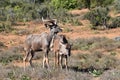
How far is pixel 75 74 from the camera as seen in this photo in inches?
413

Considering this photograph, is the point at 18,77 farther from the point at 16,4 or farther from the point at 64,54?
the point at 16,4

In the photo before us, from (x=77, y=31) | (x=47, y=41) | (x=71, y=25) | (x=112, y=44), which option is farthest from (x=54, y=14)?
(x=47, y=41)

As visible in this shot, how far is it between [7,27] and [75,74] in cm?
1688

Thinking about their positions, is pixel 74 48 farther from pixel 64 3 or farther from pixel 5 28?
pixel 64 3

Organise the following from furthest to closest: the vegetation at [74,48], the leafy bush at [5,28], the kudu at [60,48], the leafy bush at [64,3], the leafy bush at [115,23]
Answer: the leafy bush at [64,3]
the leafy bush at [115,23]
the leafy bush at [5,28]
the kudu at [60,48]
the vegetation at [74,48]

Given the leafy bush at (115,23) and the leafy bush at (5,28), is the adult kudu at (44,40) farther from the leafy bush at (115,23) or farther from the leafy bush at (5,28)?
the leafy bush at (115,23)

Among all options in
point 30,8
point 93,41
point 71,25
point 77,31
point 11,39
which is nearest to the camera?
point 93,41

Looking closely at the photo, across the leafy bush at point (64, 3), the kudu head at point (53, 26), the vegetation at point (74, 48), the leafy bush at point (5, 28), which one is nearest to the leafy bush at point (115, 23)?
the vegetation at point (74, 48)

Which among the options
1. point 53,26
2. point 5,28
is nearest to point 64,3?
point 5,28

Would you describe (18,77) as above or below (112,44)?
above

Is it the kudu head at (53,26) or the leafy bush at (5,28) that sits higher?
the kudu head at (53,26)

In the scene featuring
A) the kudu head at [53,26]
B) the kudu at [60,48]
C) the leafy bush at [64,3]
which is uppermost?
the kudu head at [53,26]

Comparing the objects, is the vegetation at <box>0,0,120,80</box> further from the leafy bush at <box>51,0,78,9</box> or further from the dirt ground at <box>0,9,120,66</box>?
the dirt ground at <box>0,9,120,66</box>

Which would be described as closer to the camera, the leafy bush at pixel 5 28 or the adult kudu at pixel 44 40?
the adult kudu at pixel 44 40
